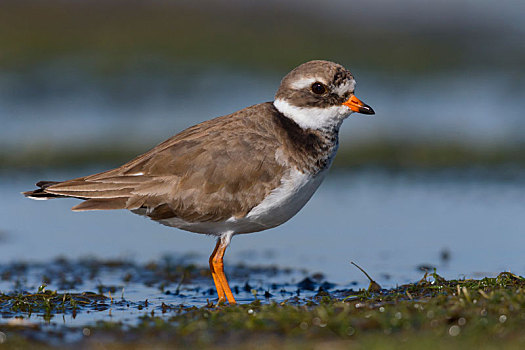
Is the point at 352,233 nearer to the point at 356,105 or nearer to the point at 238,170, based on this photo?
the point at 356,105

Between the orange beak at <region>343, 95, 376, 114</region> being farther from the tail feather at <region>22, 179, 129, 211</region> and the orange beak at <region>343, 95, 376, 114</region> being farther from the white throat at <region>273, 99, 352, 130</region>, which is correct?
the tail feather at <region>22, 179, 129, 211</region>

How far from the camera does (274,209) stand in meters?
7.87

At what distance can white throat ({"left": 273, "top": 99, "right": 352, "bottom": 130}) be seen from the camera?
8.34 meters

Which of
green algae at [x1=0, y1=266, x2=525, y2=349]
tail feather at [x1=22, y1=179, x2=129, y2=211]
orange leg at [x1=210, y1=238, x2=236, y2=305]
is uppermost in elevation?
tail feather at [x1=22, y1=179, x2=129, y2=211]

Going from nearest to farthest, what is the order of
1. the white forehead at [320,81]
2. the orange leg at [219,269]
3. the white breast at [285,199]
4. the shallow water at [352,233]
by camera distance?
the white breast at [285,199] → the orange leg at [219,269] → the white forehead at [320,81] → the shallow water at [352,233]

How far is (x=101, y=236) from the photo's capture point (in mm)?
12016

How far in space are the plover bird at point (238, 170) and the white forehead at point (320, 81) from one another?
1 centimetres

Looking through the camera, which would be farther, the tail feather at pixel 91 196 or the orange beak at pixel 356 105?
the orange beak at pixel 356 105

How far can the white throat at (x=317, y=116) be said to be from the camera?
8.34 metres

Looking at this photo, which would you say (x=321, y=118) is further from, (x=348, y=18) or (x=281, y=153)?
(x=348, y=18)

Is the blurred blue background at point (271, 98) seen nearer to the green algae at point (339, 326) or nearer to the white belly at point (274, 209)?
the white belly at point (274, 209)

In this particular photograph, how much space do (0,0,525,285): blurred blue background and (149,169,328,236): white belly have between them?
1910 millimetres

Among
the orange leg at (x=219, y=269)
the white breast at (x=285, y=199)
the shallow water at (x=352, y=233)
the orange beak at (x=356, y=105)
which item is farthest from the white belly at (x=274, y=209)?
the shallow water at (x=352, y=233)

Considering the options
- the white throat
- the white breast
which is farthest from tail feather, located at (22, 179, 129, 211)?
the white throat
